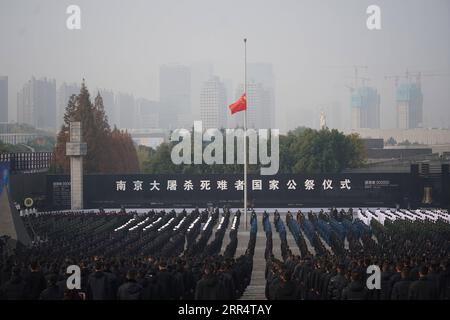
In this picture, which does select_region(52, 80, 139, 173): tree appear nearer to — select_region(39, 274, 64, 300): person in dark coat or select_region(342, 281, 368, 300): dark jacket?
select_region(39, 274, 64, 300): person in dark coat

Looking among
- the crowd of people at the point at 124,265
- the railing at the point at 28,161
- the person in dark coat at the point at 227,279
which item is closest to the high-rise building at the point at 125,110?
the railing at the point at 28,161

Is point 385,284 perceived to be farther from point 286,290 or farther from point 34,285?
point 34,285

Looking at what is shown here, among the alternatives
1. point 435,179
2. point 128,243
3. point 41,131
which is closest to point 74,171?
point 435,179

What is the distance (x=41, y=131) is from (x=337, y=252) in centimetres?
7954

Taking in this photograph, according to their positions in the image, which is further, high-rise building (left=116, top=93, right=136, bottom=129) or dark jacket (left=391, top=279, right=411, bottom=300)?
high-rise building (left=116, top=93, right=136, bottom=129)

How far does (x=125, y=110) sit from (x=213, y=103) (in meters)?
11.9

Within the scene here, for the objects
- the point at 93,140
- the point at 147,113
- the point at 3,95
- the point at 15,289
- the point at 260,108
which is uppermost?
the point at 3,95

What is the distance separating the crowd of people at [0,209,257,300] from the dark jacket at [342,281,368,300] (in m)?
1.39

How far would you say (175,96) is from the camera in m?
100

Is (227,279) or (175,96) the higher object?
(175,96)

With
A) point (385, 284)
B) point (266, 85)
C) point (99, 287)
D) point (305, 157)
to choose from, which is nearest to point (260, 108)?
point (266, 85)

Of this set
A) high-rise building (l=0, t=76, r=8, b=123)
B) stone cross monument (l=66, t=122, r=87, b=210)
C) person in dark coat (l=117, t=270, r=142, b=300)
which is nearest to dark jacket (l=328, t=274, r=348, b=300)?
person in dark coat (l=117, t=270, r=142, b=300)

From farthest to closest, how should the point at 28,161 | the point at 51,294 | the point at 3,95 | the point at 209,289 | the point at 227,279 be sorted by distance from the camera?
the point at 3,95, the point at 28,161, the point at 227,279, the point at 209,289, the point at 51,294

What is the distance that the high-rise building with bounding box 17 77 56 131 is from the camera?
81250mm
